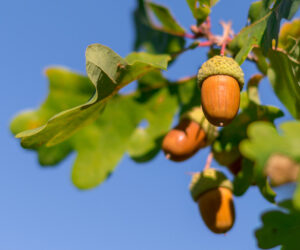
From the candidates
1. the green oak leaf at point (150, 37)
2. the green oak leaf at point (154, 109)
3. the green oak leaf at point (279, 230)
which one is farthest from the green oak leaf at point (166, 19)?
the green oak leaf at point (279, 230)

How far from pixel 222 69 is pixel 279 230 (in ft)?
1.74

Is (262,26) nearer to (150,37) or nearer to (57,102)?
(150,37)

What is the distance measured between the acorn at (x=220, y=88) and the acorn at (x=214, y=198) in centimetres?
50

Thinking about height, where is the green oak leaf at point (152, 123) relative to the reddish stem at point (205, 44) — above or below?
below

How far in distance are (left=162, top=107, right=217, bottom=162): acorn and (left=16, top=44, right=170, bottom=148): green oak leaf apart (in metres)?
0.32

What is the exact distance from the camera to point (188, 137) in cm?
194

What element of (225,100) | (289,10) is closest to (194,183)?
(225,100)

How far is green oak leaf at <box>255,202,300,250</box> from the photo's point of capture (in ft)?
4.37

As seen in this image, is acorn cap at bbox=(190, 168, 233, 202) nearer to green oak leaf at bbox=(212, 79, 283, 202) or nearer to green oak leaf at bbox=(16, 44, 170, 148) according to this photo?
green oak leaf at bbox=(212, 79, 283, 202)

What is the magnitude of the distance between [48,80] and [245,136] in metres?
0.98

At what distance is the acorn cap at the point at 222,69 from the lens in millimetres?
1595

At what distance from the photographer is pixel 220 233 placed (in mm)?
1916

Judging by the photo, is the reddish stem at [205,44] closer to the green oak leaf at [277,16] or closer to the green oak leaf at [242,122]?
the green oak leaf at [242,122]

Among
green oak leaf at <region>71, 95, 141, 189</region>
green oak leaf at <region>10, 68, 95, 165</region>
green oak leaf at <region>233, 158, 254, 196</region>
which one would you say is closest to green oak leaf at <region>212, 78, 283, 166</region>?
green oak leaf at <region>233, 158, 254, 196</region>
